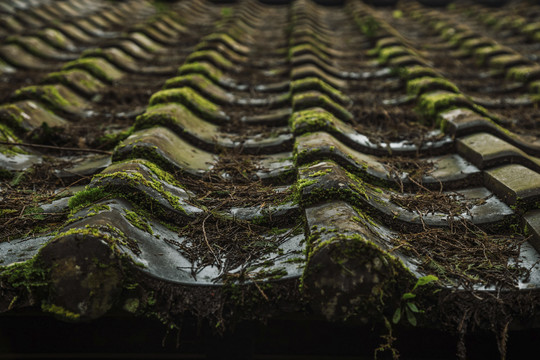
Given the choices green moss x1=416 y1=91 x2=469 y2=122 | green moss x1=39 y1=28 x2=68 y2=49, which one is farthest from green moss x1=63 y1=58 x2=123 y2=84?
green moss x1=416 y1=91 x2=469 y2=122

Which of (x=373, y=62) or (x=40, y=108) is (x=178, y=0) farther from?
(x=40, y=108)

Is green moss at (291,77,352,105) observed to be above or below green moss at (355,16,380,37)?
above

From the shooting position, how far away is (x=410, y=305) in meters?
1.35

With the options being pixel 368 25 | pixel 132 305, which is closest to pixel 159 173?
pixel 132 305

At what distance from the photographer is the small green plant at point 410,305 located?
1343 millimetres

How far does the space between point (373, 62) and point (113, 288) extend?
10.9 feet

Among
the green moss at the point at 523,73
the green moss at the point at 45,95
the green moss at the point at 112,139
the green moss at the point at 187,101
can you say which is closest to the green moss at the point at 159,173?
the green moss at the point at 112,139

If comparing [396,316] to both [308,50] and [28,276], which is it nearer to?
[28,276]

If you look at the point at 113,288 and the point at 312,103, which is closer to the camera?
the point at 113,288

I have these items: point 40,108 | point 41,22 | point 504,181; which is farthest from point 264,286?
point 41,22

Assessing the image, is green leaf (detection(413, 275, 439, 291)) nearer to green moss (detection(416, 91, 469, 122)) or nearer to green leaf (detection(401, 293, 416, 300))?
green leaf (detection(401, 293, 416, 300))

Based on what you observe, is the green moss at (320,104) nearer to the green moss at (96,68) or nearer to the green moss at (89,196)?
the green moss at (89,196)

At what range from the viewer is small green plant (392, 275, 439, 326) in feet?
4.41

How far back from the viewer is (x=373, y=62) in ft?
12.8
